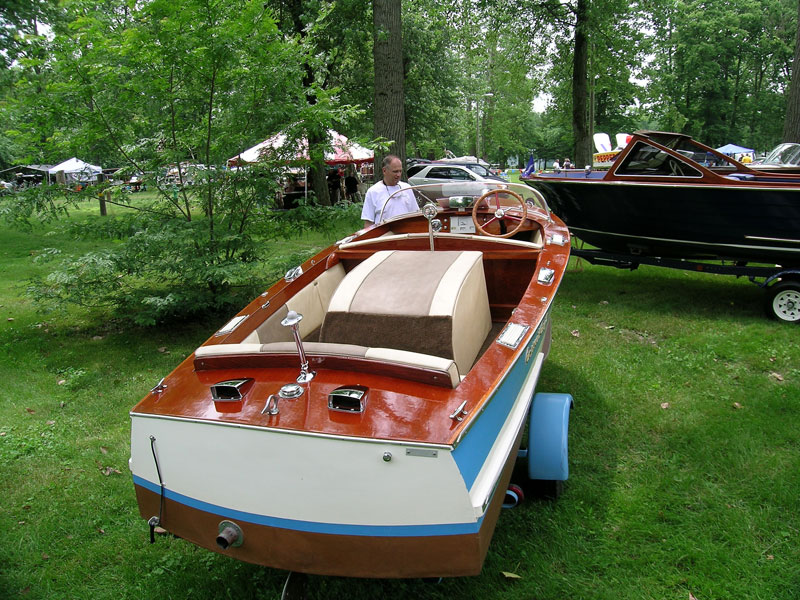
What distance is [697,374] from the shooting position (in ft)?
15.3

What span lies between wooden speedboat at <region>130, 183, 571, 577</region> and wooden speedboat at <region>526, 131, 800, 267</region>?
12.5 feet

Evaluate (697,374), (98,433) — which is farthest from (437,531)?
(697,374)

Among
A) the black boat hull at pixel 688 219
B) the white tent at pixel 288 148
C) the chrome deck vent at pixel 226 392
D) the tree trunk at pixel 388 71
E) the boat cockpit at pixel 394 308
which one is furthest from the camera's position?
the tree trunk at pixel 388 71

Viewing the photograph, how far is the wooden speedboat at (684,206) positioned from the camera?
5.52 metres

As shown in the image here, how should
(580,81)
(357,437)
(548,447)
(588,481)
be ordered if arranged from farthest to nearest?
(580,81)
(588,481)
(548,447)
(357,437)

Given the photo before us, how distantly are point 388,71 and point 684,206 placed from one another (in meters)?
4.01

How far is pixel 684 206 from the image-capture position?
600cm

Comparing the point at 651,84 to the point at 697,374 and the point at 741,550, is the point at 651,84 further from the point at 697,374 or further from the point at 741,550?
the point at 741,550

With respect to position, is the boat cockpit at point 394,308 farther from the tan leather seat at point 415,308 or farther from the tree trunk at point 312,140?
the tree trunk at point 312,140

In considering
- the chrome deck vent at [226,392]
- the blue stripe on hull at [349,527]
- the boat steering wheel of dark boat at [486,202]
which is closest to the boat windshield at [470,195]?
the boat steering wheel of dark boat at [486,202]

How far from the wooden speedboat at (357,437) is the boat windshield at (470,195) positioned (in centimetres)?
177

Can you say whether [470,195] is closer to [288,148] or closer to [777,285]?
[288,148]

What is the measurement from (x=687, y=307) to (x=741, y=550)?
419cm

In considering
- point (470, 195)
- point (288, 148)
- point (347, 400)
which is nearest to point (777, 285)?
point (470, 195)
